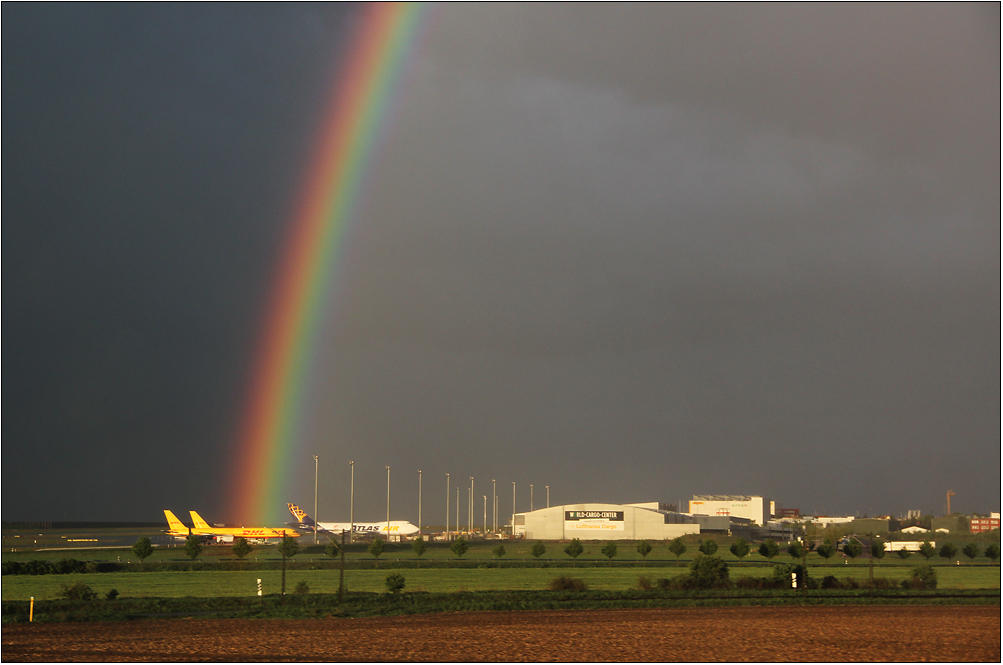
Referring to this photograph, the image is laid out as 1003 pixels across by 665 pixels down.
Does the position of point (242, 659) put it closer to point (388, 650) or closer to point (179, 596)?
point (388, 650)

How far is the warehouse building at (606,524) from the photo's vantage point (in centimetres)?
13350

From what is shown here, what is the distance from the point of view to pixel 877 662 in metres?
22.3

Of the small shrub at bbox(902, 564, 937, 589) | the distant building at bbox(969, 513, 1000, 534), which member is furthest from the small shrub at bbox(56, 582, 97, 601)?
the distant building at bbox(969, 513, 1000, 534)

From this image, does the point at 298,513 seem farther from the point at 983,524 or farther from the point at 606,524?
the point at 983,524

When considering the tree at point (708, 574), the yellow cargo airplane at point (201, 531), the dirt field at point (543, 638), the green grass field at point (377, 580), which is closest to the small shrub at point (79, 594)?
the green grass field at point (377, 580)

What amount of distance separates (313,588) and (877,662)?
33.7 m

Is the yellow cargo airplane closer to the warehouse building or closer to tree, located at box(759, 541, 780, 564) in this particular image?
the warehouse building

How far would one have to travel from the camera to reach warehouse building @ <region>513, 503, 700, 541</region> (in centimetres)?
13350

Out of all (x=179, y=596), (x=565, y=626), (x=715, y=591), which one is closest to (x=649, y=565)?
(x=715, y=591)

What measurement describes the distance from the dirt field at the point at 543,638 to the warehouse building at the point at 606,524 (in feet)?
332

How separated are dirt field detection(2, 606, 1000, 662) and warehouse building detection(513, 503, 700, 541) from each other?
3985 inches

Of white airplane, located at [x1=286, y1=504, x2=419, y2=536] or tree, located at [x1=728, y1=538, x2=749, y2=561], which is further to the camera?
white airplane, located at [x1=286, y1=504, x2=419, y2=536]

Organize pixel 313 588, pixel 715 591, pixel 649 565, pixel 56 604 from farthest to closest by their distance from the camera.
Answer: pixel 649 565 → pixel 313 588 → pixel 715 591 → pixel 56 604

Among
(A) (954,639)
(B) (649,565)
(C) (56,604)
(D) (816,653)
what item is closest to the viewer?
(D) (816,653)
